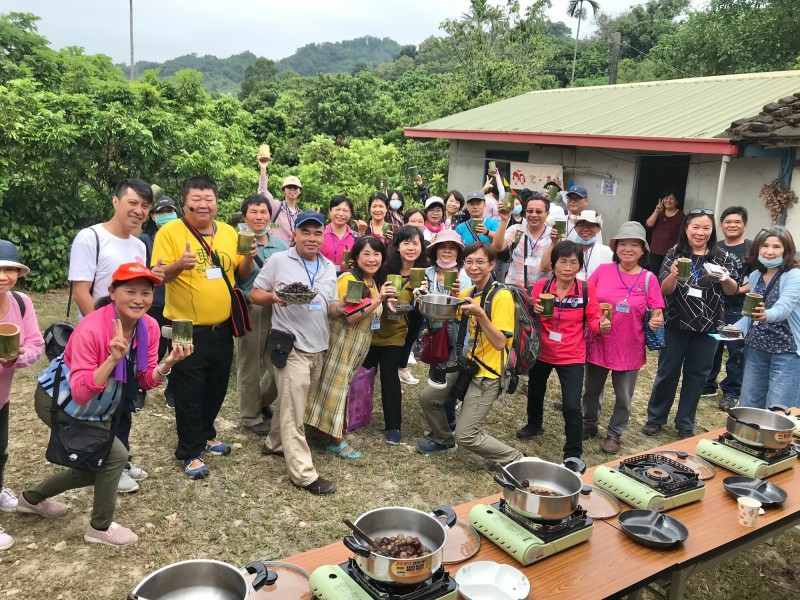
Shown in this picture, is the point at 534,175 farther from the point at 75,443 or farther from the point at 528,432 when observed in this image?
the point at 75,443

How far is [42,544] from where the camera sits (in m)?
3.61

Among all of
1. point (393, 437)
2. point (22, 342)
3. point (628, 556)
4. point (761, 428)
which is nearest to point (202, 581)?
point (628, 556)

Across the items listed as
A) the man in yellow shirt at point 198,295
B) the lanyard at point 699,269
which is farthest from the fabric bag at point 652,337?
the man in yellow shirt at point 198,295

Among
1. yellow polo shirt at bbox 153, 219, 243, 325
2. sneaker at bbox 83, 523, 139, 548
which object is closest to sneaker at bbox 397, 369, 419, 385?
yellow polo shirt at bbox 153, 219, 243, 325

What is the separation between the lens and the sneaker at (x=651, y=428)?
586cm

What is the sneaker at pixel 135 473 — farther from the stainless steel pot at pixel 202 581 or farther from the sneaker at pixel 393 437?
the stainless steel pot at pixel 202 581

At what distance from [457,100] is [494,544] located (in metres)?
19.5

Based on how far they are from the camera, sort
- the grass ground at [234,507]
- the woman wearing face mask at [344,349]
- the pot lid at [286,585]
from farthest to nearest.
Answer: the woman wearing face mask at [344,349]
the grass ground at [234,507]
the pot lid at [286,585]

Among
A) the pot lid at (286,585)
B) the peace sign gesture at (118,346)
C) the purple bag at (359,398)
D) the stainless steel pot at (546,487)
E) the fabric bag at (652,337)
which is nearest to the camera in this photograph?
the pot lid at (286,585)

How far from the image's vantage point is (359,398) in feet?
18.0

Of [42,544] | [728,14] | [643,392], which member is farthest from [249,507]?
[728,14]

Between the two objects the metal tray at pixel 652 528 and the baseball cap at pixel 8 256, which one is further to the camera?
the baseball cap at pixel 8 256

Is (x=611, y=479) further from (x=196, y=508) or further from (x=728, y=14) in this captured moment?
(x=728, y=14)

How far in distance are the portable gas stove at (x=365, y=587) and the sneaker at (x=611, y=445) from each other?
147 inches
